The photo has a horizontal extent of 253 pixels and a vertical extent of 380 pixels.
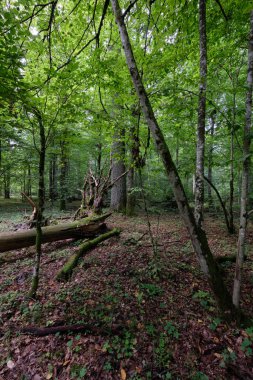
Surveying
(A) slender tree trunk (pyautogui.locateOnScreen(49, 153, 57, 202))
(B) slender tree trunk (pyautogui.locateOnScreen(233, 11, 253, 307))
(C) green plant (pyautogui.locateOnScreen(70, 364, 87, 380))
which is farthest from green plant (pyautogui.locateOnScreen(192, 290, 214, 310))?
(A) slender tree trunk (pyautogui.locateOnScreen(49, 153, 57, 202))

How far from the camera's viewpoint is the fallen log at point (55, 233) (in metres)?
4.89

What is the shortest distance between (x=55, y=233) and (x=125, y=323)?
3463 millimetres

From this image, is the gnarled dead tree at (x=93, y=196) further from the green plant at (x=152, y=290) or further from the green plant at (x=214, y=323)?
the green plant at (x=214, y=323)

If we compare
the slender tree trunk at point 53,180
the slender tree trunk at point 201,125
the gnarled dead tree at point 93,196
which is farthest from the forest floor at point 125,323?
the slender tree trunk at point 53,180

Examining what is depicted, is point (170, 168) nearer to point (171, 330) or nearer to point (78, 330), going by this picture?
point (171, 330)

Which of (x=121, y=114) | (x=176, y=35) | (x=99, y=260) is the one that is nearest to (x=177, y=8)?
(x=176, y=35)

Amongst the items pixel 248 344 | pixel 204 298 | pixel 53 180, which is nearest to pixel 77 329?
pixel 204 298

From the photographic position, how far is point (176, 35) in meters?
4.18

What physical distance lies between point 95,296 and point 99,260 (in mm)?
1198

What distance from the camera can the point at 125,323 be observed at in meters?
2.83

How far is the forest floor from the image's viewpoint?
2311 millimetres

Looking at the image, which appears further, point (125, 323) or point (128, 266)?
point (128, 266)

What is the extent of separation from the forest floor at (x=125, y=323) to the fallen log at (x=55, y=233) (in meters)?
0.66

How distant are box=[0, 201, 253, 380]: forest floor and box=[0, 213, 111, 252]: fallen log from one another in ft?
2.17
